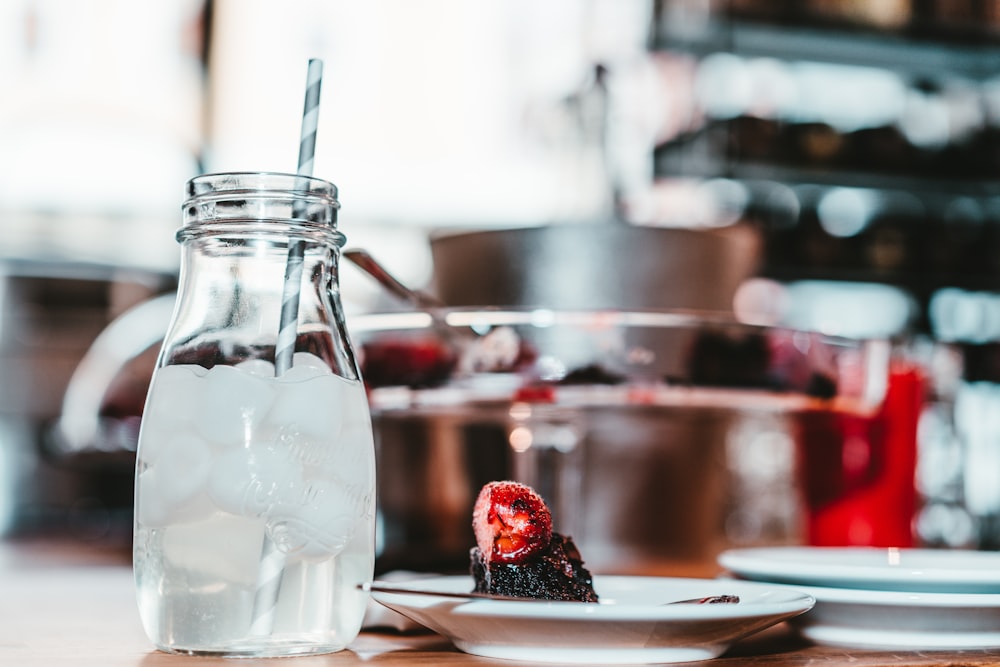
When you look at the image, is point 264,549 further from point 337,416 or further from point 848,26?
point 848,26

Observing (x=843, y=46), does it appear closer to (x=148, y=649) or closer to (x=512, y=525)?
(x=512, y=525)

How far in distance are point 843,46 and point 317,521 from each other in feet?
11.4

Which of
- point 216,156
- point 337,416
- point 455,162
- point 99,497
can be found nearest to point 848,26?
point 455,162

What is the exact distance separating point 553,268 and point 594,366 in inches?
8.4

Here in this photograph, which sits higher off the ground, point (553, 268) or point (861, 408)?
point (553, 268)

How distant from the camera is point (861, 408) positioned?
1135mm

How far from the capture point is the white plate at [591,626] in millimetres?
542

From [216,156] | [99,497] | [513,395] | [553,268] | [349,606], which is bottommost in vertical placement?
[99,497]

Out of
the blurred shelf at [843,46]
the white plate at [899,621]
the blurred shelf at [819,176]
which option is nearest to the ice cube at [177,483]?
the white plate at [899,621]

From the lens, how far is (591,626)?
55 centimetres

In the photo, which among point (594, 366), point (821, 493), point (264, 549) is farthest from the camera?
point (821, 493)

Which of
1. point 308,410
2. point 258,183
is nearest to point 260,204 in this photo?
point 258,183

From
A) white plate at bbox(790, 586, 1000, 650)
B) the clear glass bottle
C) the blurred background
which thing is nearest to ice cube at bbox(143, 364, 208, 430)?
the clear glass bottle

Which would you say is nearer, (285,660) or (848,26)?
(285,660)
